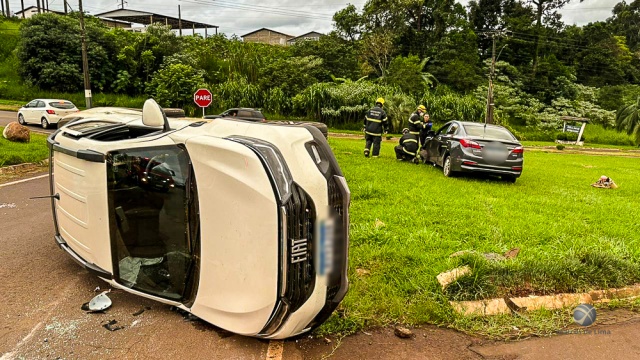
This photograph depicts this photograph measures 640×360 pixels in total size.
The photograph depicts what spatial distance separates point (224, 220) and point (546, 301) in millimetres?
2943

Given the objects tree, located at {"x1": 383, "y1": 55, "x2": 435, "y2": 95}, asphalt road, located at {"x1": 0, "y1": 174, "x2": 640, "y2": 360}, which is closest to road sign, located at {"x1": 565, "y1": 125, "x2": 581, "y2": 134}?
tree, located at {"x1": 383, "y1": 55, "x2": 435, "y2": 95}

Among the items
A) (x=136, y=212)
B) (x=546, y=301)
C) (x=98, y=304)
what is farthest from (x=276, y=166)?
(x=546, y=301)

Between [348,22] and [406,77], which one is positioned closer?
[406,77]

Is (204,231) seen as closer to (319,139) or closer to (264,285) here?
(264,285)

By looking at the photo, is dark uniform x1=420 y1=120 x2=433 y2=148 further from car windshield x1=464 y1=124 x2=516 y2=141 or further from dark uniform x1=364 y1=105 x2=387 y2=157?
car windshield x1=464 y1=124 x2=516 y2=141

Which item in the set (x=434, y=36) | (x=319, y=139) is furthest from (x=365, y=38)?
(x=319, y=139)

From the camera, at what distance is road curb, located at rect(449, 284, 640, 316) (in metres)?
3.68

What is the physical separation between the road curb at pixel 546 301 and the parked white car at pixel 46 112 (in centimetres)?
1993

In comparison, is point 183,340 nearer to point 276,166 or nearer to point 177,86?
point 276,166

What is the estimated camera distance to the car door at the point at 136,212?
314 centimetres

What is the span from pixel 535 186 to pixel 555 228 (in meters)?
3.98

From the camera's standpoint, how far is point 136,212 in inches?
135

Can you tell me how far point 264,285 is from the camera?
2654mm

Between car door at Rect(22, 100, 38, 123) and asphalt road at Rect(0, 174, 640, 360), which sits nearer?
asphalt road at Rect(0, 174, 640, 360)
